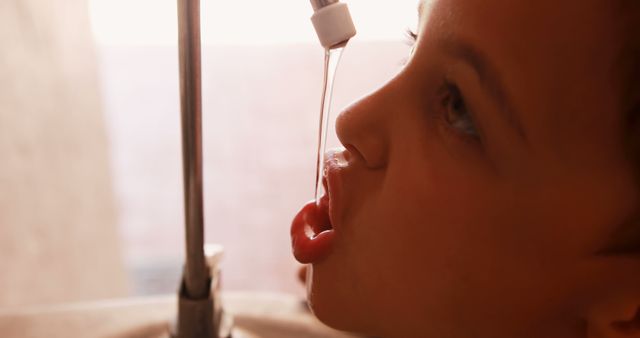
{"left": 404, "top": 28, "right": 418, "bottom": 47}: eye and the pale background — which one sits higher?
{"left": 404, "top": 28, "right": 418, "bottom": 47}: eye

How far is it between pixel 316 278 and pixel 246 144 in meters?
1.55

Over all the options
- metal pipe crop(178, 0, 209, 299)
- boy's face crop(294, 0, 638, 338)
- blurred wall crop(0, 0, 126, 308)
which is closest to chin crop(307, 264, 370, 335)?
boy's face crop(294, 0, 638, 338)

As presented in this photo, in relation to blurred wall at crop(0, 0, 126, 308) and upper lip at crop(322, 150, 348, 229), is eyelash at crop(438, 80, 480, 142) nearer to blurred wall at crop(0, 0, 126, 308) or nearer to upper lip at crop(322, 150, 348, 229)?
upper lip at crop(322, 150, 348, 229)

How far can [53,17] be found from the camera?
0.85m

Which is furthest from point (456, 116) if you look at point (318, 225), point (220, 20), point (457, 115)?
point (220, 20)

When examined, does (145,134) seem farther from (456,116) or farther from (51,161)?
(456,116)

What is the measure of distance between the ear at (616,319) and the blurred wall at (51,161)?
647 mm

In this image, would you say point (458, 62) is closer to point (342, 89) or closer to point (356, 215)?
point (356, 215)

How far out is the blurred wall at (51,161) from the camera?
74cm

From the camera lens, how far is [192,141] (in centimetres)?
45

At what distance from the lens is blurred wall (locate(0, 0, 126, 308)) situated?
74 centimetres

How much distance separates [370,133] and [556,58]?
0.12 m

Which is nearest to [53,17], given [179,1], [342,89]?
[342,89]

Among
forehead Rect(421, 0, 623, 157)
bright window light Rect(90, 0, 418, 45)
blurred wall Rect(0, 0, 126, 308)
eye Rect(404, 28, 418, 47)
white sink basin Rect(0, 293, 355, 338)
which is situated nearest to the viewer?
forehead Rect(421, 0, 623, 157)
